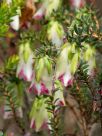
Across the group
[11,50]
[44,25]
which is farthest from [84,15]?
[11,50]

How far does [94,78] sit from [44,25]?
378 millimetres

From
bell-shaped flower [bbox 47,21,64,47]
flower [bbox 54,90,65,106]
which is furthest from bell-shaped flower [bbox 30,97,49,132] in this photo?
bell-shaped flower [bbox 47,21,64,47]

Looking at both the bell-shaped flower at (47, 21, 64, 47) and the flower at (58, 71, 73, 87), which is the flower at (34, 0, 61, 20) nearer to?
the bell-shaped flower at (47, 21, 64, 47)

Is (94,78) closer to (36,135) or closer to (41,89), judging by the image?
(41,89)

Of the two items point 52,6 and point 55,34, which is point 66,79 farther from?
point 52,6

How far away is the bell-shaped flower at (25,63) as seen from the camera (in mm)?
1354

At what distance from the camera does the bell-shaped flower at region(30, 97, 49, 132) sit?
1.24m

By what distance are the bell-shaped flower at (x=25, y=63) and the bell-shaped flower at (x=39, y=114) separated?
0.14 m

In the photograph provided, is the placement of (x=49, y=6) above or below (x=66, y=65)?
above

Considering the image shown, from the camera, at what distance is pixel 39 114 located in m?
1.27

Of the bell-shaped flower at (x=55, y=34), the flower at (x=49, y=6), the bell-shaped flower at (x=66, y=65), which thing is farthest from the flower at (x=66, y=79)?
the flower at (x=49, y=6)

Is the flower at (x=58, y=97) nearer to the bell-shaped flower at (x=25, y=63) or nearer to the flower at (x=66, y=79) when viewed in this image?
the flower at (x=66, y=79)

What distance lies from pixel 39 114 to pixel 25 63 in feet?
0.62

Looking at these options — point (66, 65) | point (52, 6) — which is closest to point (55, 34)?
point (52, 6)
